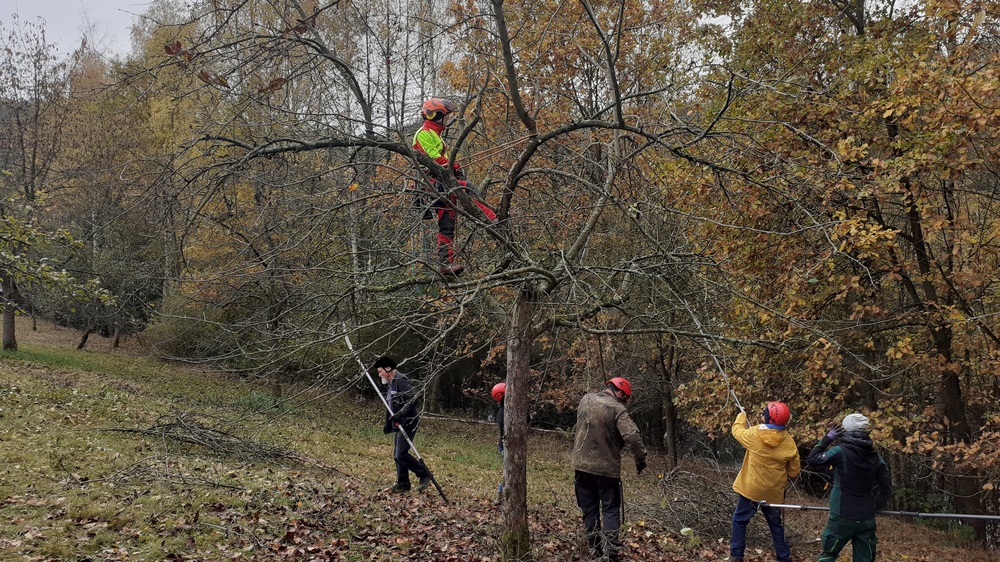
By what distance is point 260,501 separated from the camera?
675 cm

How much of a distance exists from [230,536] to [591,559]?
3277 millimetres

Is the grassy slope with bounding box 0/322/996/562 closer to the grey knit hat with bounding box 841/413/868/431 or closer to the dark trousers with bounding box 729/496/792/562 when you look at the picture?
the dark trousers with bounding box 729/496/792/562

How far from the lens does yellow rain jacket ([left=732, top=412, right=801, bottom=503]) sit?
667cm

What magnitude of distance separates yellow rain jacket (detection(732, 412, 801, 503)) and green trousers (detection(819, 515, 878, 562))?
0.51 meters

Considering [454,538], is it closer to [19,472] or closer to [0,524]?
[0,524]

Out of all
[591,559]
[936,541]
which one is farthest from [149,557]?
[936,541]

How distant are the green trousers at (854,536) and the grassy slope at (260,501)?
1.21 meters

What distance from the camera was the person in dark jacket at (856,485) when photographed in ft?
20.6

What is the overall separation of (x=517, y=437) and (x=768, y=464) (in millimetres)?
2662

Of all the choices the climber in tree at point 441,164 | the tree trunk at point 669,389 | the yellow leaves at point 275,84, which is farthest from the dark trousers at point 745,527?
the tree trunk at point 669,389

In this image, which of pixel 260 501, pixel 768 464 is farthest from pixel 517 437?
pixel 260 501

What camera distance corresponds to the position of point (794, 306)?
9453 millimetres

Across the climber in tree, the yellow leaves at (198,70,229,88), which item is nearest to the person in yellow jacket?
the climber in tree

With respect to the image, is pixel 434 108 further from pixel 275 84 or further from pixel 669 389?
pixel 669 389
